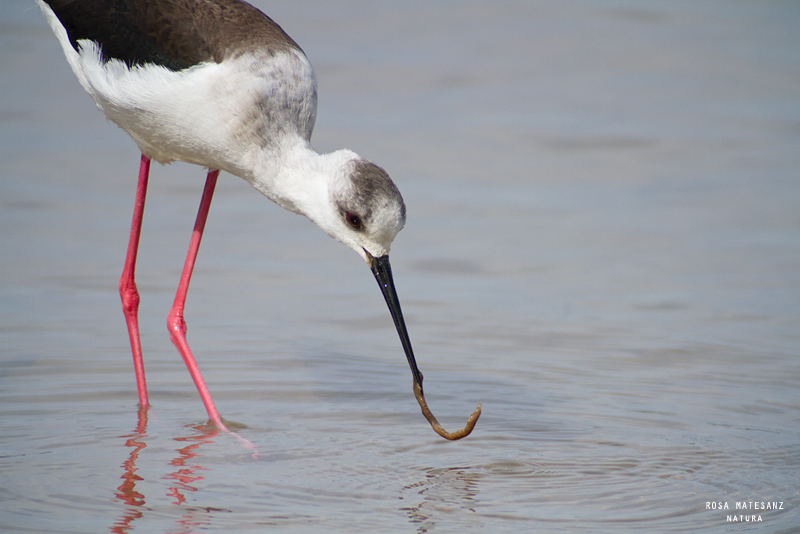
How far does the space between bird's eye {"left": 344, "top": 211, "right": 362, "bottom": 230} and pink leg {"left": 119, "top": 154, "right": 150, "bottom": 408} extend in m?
1.40

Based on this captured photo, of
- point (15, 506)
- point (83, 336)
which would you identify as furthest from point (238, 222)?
point (15, 506)

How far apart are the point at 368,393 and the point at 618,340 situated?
1.70 m

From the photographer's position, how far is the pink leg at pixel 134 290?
523 centimetres

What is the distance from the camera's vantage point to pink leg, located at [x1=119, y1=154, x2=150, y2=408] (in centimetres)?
523

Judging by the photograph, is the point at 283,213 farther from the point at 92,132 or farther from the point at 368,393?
the point at 368,393

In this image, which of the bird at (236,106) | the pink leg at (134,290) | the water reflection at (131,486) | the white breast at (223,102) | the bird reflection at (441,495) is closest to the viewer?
the water reflection at (131,486)

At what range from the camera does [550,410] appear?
506cm

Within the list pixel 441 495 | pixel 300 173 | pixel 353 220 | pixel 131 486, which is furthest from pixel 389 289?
pixel 131 486

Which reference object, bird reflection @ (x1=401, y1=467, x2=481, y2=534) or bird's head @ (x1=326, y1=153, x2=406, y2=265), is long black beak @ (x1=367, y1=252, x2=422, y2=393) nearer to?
bird's head @ (x1=326, y1=153, x2=406, y2=265)

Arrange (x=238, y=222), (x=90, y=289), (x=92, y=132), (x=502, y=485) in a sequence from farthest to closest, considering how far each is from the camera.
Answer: (x=92, y=132), (x=238, y=222), (x=90, y=289), (x=502, y=485)

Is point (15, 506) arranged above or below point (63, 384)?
above

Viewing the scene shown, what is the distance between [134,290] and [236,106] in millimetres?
1596

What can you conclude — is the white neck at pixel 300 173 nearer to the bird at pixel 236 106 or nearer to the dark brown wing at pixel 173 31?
the bird at pixel 236 106

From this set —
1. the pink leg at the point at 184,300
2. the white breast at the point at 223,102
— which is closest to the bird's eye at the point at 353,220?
the white breast at the point at 223,102
